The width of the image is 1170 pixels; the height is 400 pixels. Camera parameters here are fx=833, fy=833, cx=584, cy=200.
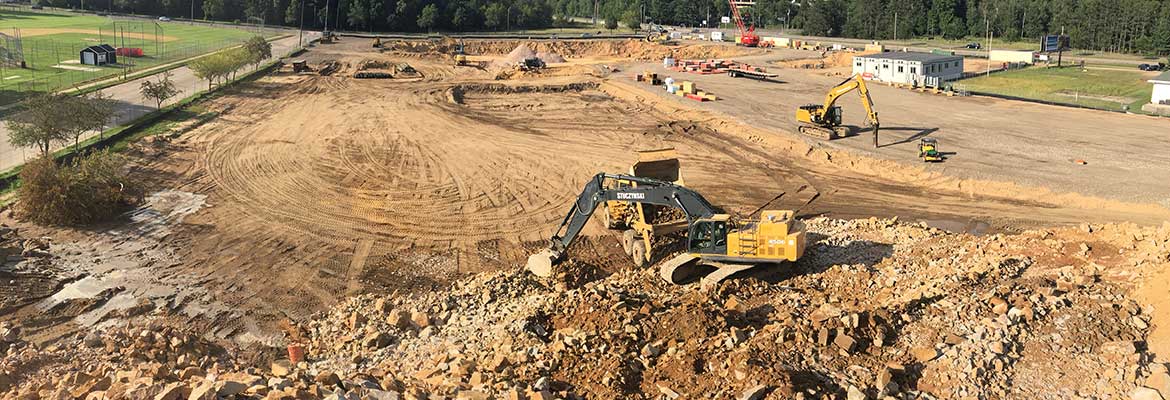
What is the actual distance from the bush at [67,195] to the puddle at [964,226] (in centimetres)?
2384

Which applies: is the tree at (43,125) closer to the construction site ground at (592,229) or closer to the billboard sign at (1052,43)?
the construction site ground at (592,229)

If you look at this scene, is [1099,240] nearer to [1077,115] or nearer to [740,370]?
[740,370]

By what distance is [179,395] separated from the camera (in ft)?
36.5

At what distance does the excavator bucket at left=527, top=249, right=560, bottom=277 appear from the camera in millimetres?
19031

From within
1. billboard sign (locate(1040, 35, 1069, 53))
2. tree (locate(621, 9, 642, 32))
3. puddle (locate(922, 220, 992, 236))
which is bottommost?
puddle (locate(922, 220, 992, 236))

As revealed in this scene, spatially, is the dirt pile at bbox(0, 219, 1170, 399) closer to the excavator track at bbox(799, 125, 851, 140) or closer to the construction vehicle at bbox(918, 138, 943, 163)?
the construction vehicle at bbox(918, 138, 943, 163)

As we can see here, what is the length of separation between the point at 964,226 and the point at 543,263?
1308 centimetres

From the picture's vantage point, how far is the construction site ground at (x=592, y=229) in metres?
14.4

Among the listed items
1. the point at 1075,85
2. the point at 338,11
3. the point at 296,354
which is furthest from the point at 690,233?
the point at 338,11

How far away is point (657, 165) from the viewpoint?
843 inches

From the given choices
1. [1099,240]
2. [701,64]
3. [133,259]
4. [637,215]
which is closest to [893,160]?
[1099,240]

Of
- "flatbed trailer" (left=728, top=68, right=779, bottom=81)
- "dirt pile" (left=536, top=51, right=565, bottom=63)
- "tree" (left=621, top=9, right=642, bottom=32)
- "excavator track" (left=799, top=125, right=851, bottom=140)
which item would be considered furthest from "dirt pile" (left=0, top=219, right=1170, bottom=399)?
"tree" (left=621, top=9, right=642, bottom=32)

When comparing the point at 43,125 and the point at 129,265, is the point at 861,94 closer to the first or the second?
the point at 129,265

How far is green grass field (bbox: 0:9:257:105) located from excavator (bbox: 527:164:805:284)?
A: 36.0 m
